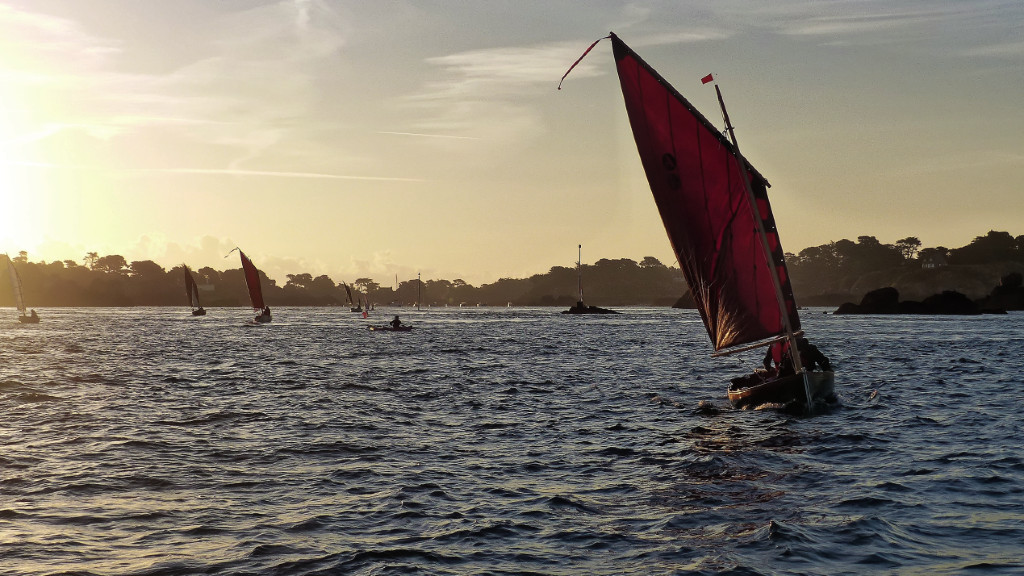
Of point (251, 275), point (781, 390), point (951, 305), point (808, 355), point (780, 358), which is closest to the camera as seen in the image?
point (781, 390)

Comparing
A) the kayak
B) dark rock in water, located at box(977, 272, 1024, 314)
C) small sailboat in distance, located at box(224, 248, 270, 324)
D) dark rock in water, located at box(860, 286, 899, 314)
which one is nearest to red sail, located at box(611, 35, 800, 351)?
the kayak

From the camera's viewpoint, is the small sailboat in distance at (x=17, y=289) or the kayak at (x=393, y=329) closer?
the kayak at (x=393, y=329)

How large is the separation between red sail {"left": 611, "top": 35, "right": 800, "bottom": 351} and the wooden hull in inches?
70.0

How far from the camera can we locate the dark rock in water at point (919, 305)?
164 m

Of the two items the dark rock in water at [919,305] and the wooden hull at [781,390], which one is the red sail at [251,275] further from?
the dark rock in water at [919,305]

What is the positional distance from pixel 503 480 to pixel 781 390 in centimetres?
1372

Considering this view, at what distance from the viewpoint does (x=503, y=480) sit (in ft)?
60.1

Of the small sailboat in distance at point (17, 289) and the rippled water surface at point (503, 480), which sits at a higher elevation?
the small sailboat in distance at point (17, 289)

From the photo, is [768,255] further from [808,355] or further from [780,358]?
[780,358]

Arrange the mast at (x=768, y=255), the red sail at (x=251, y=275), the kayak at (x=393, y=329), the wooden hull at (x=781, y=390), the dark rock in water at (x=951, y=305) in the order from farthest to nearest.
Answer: the dark rock in water at (x=951, y=305), the red sail at (x=251, y=275), the kayak at (x=393, y=329), the wooden hull at (x=781, y=390), the mast at (x=768, y=255)

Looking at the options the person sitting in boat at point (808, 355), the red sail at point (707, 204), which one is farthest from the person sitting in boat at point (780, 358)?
the red sail at point (707, 204)

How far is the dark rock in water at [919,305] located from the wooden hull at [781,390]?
507 feet

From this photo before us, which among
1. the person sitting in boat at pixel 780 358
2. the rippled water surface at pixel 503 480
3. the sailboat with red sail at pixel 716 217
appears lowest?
the rippled water surface at pixel 503 480

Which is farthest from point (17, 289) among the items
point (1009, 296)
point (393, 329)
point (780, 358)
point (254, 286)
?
point (1009, 296)
